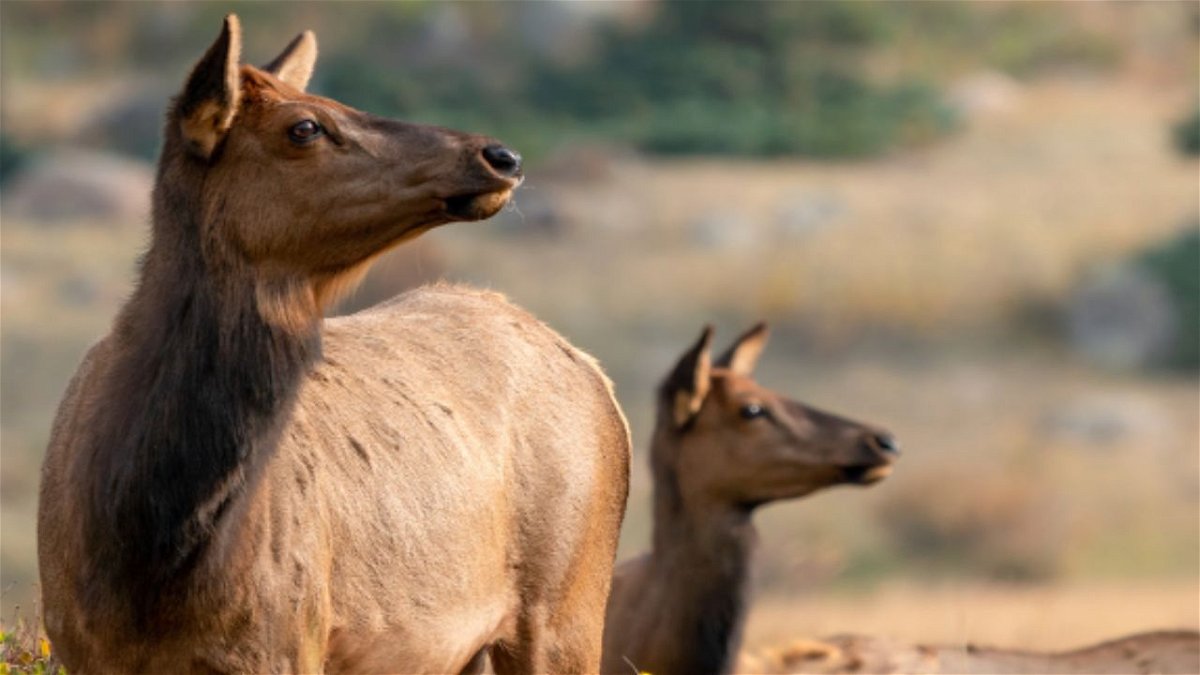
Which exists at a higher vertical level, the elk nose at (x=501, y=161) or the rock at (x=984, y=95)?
the rock at (x=984, y=95)

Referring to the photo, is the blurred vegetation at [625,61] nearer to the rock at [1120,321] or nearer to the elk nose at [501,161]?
the rock at [1120,321]

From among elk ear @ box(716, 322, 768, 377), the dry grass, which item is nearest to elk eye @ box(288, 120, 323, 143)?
elk ear @ box(716, 322, 768, 377)

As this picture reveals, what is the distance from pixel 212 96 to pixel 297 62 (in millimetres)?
1008

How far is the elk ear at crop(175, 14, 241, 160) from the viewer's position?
649 cm

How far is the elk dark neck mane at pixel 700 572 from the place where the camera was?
42.2ft

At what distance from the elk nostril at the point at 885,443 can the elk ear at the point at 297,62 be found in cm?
609

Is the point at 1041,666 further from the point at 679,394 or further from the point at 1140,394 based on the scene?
the point at 1140,394

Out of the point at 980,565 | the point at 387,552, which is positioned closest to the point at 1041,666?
the point at 387,552

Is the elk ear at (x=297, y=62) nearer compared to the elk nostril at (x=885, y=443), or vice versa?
the elk ear at (x=297, y=62)

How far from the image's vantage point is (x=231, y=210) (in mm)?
6652

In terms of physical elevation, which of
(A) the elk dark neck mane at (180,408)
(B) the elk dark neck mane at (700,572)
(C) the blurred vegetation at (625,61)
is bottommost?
(A) the elk dark neck mane at (180,408)

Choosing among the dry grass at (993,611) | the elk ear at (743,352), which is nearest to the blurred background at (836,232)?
the dry grass at (993,611)

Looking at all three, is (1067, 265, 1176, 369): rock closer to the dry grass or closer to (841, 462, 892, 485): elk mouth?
the dry grass

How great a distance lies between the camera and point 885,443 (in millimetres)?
13102
